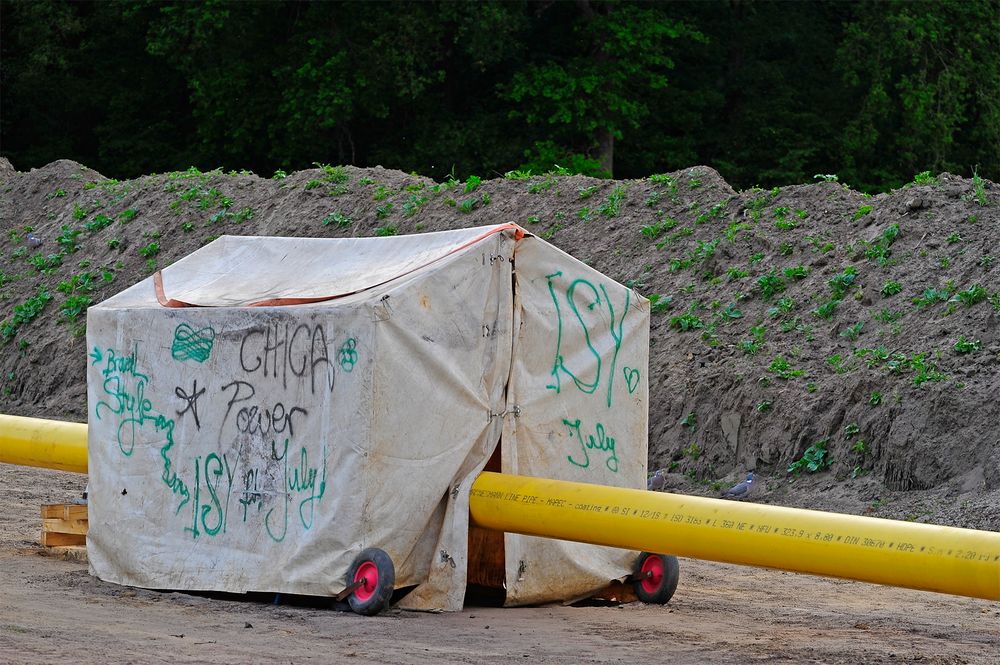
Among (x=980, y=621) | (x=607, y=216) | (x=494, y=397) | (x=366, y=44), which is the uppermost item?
(x=366, y=44)

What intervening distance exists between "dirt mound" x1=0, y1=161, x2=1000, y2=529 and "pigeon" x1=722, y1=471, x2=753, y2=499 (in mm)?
169

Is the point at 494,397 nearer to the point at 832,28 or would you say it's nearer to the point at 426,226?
the point at 426,226

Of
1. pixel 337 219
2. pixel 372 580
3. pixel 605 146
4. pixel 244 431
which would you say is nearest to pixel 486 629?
pixel 372 580

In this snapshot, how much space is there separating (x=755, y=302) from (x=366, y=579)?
9112mm

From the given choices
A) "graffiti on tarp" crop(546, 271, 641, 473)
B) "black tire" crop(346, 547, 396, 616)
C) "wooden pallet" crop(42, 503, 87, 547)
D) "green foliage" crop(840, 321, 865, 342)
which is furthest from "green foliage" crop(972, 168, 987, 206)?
"wooden pallet" crop(42, 503, 87, 547)

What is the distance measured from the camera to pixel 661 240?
1728cm

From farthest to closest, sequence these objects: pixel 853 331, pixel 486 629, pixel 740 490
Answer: pixel 853 331, pixel 740 490, pixel 486 629

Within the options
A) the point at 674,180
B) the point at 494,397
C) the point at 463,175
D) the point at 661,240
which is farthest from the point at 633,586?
the point at 463,175

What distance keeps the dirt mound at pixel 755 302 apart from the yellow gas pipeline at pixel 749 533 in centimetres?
530

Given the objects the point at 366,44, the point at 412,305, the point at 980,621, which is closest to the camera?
the point at 412,305

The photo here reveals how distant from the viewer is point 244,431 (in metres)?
7.77

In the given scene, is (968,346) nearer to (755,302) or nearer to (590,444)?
(755,302)

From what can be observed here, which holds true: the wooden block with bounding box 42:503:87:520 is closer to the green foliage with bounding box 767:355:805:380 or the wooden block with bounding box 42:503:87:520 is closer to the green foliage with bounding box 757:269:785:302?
the green foliage with bounding box 767:355:805:380

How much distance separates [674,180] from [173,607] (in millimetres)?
12123
